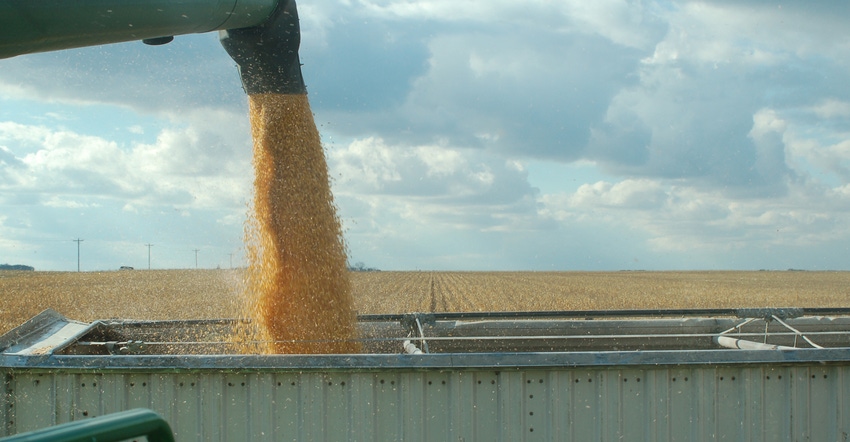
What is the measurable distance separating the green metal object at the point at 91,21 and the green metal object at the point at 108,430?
1.76 metres

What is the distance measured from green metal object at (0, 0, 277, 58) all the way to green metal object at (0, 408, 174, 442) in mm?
1762

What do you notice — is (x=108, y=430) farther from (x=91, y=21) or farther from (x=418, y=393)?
(x=418, y=393)

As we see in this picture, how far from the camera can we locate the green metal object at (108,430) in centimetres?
86

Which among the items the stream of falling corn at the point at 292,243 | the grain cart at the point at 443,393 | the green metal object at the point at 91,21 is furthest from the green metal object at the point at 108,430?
the stream of falling corn at the point at 292,243

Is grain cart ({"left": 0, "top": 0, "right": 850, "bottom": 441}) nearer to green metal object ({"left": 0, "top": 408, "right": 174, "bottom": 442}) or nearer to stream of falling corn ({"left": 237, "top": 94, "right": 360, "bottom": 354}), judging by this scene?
stream of falling corn ({"left": 237, "top": 94, "right": 360, "bottom": 354})

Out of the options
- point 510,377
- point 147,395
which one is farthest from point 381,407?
point 147,395

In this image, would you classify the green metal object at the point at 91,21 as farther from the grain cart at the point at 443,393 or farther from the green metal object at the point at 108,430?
the green metal object at the point at 108,430

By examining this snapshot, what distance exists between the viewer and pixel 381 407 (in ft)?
11.5

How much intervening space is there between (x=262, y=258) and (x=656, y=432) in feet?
9.50

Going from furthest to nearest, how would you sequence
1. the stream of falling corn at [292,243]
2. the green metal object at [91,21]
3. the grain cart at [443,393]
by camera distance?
the stream of falling corn at [292,243] < the grain cart at [443,393] < the green metal object at [91,21]

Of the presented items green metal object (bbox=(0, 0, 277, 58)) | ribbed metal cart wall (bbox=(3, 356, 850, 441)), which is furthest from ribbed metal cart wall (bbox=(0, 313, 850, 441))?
green metal object (bbox=(0, 0, 277, 58))

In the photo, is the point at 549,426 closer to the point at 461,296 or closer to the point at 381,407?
the point at 381,407

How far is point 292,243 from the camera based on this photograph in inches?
207

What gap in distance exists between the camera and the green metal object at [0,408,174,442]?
2.84ft
